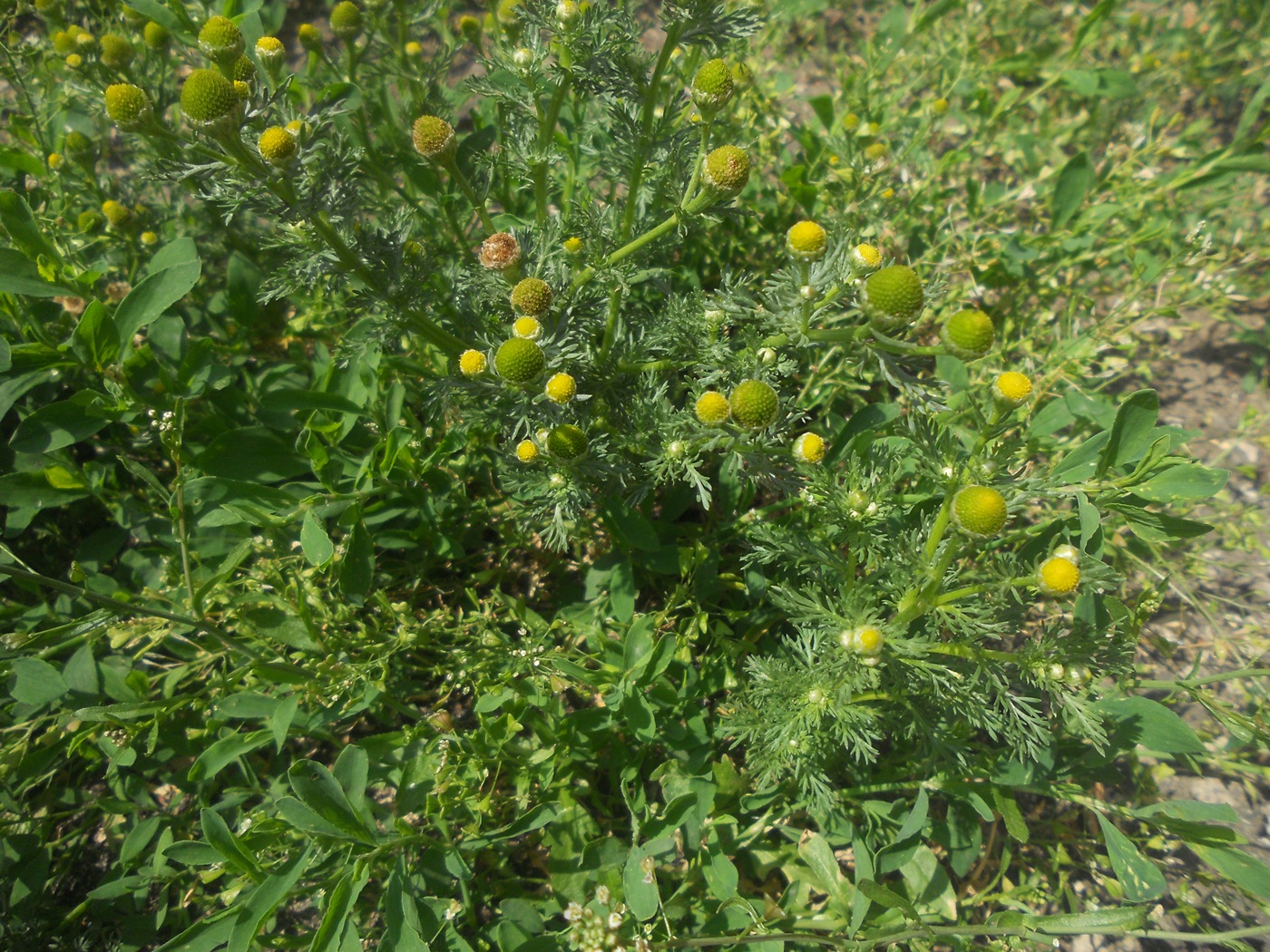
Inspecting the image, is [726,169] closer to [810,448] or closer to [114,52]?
[810,448]

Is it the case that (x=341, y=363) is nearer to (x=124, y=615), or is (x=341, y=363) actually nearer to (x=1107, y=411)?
(x=124, y=615)

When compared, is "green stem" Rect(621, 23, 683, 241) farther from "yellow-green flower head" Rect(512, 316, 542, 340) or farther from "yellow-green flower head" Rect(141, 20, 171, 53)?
"yellow-green flower head" Rect(141, 20, 171, 53)

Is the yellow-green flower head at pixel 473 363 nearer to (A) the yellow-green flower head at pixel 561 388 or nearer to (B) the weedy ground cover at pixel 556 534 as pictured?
(B) the weedy ground cover at pixel 556 534

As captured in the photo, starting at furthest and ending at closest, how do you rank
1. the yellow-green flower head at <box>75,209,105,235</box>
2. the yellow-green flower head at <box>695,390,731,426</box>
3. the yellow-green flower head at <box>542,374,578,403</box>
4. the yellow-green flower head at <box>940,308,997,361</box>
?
the yellow-green flower head at <box>75,209,105,235</box> → the yellow-green flower head at <box>542,374,578,403</box> → the yellow-green flower head at <box>695,390,731,426</box> → the yellow-green flower head at <box>940,308,997,361</box>

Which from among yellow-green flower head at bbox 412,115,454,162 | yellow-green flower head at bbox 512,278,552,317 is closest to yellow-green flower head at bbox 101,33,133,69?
yellow-green flower head at bbox 412,115,454,162

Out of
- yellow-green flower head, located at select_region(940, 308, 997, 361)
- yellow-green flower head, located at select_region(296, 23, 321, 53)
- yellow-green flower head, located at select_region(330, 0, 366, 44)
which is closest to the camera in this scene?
yellow-green flower head, located at select_region(940, 308, 997, 361)

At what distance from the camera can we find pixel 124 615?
87.7 inches

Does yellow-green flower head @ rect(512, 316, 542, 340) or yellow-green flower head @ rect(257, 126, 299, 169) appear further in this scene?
yellow-green flower head @ rect(512, 316, 542, 340)

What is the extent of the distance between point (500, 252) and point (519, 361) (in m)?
0.33

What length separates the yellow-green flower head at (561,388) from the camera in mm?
1879

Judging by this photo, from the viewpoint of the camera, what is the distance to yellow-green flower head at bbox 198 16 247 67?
1.75 m

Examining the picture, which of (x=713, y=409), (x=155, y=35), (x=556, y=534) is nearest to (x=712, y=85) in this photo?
(x=713, y=409)

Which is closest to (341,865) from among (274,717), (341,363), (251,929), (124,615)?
(251,929)

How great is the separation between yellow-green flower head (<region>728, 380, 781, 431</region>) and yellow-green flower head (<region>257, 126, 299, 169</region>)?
115 cm
